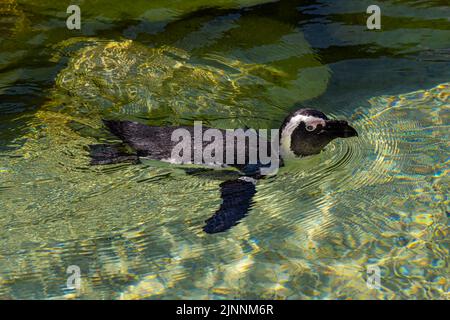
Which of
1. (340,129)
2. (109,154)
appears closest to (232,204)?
(340,129)

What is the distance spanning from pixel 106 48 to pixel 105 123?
4.39ft

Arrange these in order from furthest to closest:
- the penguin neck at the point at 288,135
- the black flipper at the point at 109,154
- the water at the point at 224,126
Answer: the black flipper at the point at 109,154, the penguin neck at the point at 288,135, the water at the point at 224,126

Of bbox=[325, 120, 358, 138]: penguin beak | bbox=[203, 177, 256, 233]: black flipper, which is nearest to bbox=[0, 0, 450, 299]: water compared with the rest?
bbox=[203, 177, 256, 233]: black flipper

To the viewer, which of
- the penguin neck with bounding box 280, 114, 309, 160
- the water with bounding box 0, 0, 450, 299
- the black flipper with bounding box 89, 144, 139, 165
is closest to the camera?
the water with bounding box 0, 0, 450, 299

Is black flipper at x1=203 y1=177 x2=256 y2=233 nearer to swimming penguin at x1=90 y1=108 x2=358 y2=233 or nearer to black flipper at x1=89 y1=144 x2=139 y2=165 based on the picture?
swimming penguin at x1=90 y1=108 x2=358 y2=233

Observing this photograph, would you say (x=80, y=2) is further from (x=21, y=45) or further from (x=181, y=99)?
(x=181, y=99)

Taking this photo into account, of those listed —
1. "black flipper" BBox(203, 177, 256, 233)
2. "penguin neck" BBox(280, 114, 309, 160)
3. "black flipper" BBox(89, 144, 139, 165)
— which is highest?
"penguin neck" BBox(280, 114, 309, 160)

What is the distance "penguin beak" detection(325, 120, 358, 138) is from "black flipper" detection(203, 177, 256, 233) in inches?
25.0

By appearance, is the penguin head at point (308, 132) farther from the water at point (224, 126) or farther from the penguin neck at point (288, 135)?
the water at point (224, 126)

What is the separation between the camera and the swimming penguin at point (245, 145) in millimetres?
4605

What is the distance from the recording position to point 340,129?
181 inches

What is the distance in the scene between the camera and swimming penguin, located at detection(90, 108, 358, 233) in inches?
181

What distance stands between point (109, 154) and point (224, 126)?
97 centimetres

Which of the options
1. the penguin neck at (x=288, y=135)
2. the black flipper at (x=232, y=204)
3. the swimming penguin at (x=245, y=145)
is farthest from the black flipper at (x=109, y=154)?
the penguin neck at (x=288, y=135)
